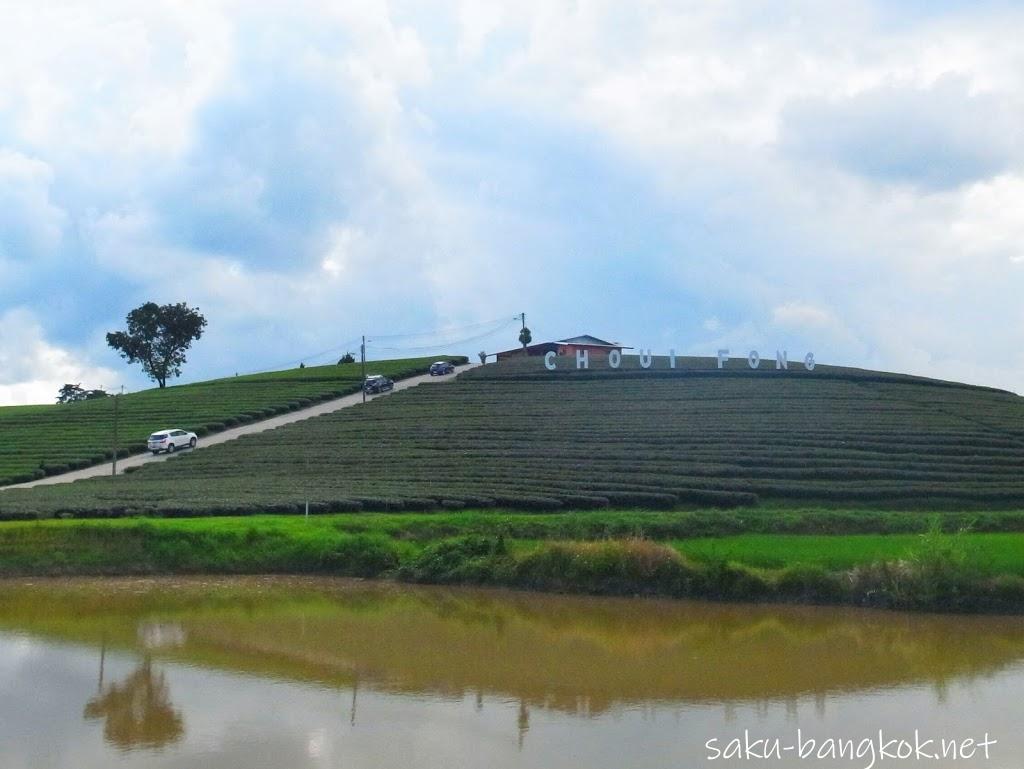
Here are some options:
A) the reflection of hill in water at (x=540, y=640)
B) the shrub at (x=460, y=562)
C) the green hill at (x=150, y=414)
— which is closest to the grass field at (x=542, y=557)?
the shrub at (x=460, y=562)

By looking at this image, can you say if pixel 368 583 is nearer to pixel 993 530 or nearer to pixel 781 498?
pixel 781 498

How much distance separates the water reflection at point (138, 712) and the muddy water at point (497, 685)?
0.06 m

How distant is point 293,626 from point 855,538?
1691 centimetres

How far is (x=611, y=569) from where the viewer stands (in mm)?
27078

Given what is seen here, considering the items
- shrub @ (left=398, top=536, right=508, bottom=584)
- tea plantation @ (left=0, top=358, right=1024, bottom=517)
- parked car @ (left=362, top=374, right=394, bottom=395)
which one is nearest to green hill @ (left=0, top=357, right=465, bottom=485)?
parked car @ (left=362, top=374, right=394, bottom=395)

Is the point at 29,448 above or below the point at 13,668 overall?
above

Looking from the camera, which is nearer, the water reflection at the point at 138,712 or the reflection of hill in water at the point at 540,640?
the water reflection at the point at 138,712

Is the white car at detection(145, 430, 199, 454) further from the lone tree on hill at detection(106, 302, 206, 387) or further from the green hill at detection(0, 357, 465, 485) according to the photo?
the lone tree on hill at detection(106, 302, 206, 387)

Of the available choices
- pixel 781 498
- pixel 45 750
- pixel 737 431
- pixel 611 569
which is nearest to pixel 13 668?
pixel 45 750

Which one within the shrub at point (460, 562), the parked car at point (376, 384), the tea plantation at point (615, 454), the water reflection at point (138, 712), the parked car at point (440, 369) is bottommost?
the water reflection at point (138, 712)

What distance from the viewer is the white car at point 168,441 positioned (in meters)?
56.7

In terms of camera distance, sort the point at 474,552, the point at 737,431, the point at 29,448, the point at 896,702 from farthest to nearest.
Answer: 1. the point at 29,448
2. the point at 737,431
3. the point at 474,552
4. the point at 896,702

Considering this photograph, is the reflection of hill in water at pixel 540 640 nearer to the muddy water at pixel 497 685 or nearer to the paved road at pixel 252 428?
the muddy water at pixel 497 685

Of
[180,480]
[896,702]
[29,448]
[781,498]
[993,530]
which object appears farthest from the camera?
[29,448]
